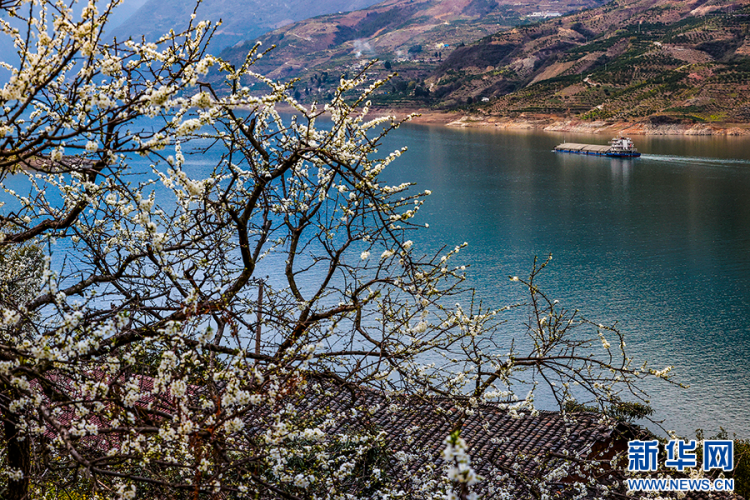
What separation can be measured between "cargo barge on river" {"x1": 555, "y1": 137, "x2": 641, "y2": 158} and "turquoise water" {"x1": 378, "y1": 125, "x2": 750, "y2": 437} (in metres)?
1.63

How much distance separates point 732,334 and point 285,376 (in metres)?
22.4

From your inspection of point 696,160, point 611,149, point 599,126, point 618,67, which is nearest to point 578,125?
point 599,126

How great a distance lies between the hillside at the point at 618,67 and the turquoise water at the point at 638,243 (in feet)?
99.9

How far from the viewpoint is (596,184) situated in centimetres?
5059

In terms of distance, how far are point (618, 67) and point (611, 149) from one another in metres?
55.0

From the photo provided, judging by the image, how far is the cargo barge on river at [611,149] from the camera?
6575cm

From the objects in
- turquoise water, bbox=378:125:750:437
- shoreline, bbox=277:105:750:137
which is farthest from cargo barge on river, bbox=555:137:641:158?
shoreline, bbox=277:105:750:137

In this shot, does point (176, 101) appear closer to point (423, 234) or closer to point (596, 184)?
point (423, 234)

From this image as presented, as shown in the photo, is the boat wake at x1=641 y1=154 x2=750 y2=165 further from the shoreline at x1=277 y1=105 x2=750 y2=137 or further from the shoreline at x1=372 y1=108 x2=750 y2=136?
the shoreline at x1=372 y1=108 x2=750 y2=136

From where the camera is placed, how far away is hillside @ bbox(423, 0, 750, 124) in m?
92.1

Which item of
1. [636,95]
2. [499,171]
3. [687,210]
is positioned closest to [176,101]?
[687,210]

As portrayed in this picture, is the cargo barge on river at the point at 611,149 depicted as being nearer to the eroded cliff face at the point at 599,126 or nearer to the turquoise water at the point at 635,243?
the turquoise water at the point at 635,243

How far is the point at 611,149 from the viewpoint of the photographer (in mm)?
67438

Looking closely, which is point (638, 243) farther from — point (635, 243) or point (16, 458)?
point (16, 458)
